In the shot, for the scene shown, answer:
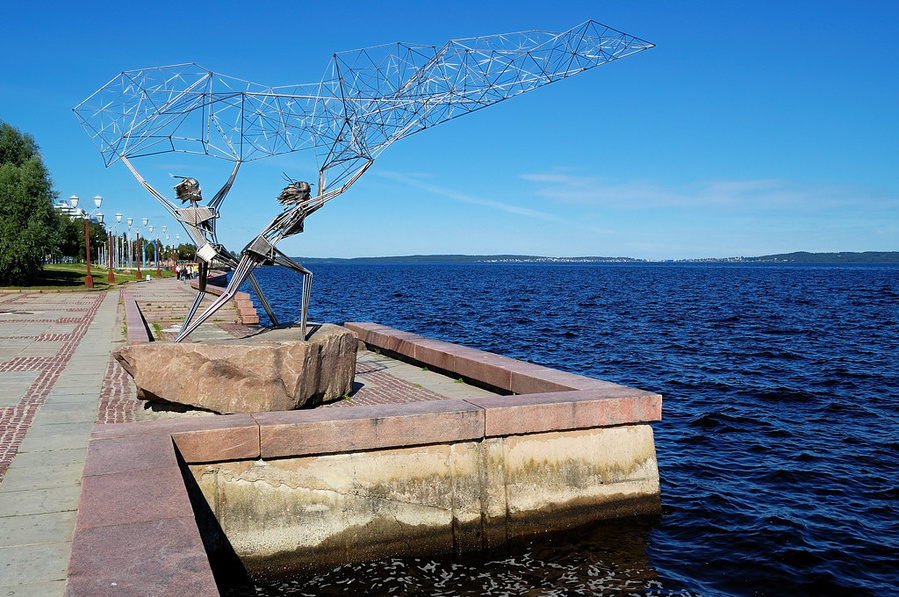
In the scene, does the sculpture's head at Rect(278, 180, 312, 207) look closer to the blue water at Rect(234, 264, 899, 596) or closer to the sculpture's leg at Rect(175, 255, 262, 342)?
the sculpture's leg at Rect(175, 255, 262, 342)

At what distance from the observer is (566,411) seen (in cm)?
821

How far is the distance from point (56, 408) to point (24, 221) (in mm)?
36474

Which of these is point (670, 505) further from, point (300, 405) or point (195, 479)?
point (195, 479)

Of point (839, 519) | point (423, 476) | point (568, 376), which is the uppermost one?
point (568, 376)

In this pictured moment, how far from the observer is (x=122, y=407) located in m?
9.70

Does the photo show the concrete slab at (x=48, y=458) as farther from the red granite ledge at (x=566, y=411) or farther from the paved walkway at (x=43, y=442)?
the red granite ledge at (x=566, y=411)

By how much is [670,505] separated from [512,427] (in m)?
3.06

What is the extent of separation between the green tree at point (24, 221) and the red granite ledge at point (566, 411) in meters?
39.2

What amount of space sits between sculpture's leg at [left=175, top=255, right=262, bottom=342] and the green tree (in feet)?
118

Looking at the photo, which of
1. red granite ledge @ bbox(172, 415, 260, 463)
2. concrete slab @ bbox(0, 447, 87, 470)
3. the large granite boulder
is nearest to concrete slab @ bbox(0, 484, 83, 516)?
concrete slab @ bbox(0, 447, 87, 470)

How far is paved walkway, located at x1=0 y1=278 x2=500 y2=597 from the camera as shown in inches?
210

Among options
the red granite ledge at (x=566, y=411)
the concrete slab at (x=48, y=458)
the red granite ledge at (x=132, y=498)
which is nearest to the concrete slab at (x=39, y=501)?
the red granite ledge at (x=132, y=498)

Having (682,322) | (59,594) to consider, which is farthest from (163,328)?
(682,322)

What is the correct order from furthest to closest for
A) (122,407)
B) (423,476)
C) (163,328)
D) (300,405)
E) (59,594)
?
(163,328)
(122,407)
(300,405)
(423,476)
(59,594)
